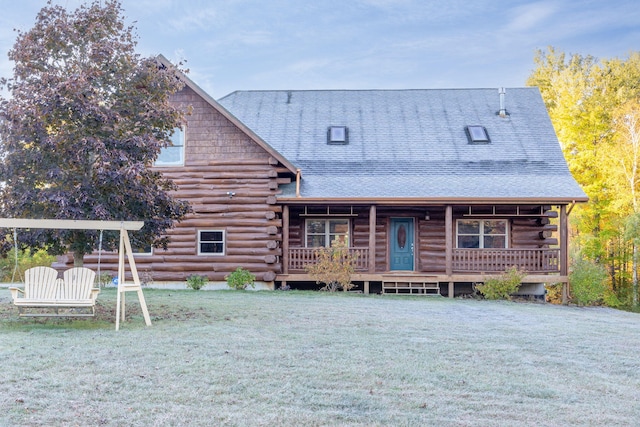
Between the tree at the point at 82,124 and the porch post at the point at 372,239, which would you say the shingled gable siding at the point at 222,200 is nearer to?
the porch post at the point at 372,239

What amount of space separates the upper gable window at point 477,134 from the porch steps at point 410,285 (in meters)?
5.36

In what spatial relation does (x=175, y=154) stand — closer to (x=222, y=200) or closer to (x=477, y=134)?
(x=222, y=200)

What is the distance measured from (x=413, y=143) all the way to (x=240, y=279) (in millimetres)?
7665

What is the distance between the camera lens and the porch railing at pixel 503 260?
750 inches

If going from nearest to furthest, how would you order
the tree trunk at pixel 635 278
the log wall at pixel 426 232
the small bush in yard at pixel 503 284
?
1. the small bush in yard at pixel 503 284
2. the log wall at pixel 426 232
3. the tree trunk at pixel 635 278

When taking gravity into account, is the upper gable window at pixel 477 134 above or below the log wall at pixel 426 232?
above

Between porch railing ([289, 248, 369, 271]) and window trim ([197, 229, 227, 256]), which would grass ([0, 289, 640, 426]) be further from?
window trim ([197, 229, 227, 256])

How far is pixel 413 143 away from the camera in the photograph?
2186 centimetres

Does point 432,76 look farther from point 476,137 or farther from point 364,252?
point 364,252

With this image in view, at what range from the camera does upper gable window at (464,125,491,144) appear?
2184cm

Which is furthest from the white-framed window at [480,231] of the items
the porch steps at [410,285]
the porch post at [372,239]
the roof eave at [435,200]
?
the porch post at [372,239]

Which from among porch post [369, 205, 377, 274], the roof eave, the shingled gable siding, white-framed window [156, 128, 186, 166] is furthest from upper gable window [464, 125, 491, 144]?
white-framed window [156, 128, 186, 166]

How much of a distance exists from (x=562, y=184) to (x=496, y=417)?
49.4ft

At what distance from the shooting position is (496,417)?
5809 millimetres
